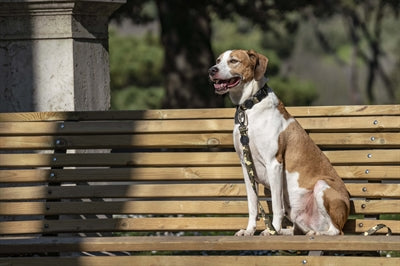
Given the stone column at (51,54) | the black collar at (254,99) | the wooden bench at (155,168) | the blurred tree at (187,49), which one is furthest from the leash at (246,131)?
the blurred tree at (187,49)

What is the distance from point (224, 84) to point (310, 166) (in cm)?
69

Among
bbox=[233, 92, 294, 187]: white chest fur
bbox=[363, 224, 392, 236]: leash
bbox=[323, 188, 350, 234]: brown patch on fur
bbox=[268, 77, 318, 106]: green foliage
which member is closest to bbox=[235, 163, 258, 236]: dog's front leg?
bbox=[233, 92, 294, 187]: white chest fur

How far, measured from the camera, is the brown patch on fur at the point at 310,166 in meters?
6.09

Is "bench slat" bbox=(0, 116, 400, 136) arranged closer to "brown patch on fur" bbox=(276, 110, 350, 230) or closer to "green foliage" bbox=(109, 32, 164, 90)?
"brown patch on fur" bbox=(276, 110, 350, 230)

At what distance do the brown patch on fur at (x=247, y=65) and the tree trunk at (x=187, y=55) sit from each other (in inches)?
451

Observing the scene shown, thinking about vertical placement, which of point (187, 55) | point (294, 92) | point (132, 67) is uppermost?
point (132, 67)

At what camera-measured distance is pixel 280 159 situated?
614 cm

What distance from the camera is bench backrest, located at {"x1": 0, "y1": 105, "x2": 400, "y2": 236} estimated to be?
21.0ft

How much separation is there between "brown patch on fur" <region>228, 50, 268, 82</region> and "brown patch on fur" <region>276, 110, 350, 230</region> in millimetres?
233

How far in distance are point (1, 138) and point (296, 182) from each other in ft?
6.06

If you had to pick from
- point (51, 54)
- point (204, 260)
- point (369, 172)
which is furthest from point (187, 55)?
point (204, 260)

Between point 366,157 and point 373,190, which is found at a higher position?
point 366,157

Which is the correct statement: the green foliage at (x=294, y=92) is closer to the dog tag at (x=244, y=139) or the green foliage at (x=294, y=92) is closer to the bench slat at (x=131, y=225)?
the bench slat at (x=131, y=225)

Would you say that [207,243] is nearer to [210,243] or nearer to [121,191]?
[210,243]
